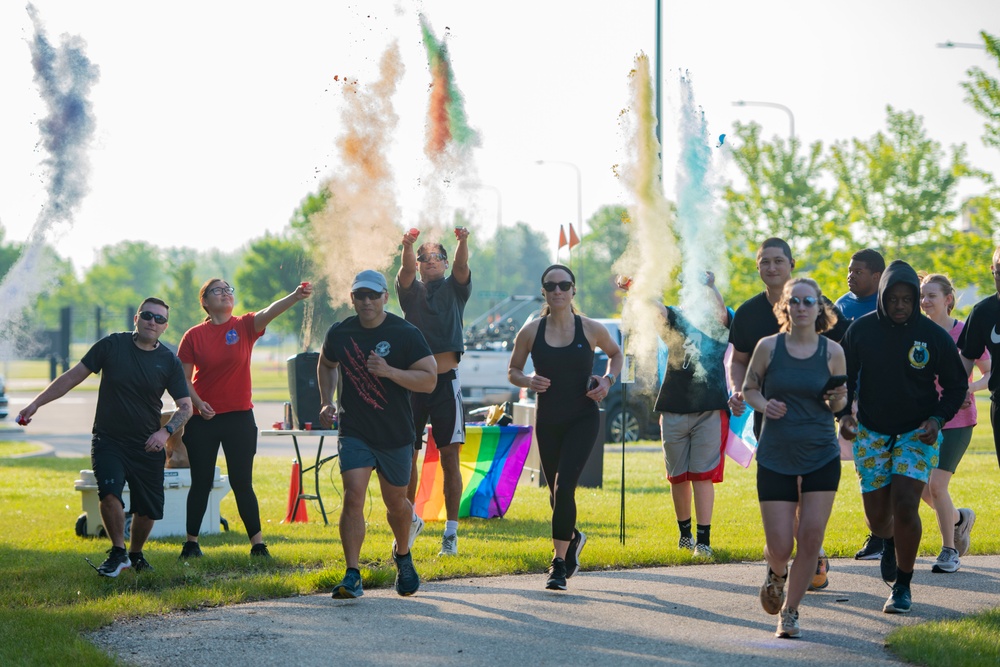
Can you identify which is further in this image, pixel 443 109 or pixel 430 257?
pixel 443 109

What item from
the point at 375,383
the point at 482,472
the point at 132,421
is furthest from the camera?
the point at 482,472

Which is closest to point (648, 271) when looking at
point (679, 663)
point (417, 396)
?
point (417, 396)

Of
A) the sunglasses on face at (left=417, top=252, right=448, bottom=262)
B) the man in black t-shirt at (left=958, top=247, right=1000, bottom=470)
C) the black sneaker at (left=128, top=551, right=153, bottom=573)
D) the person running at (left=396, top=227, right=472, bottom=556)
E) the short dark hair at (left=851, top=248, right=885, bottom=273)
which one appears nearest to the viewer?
the man in black t-shirt at (left=958, top=247, right=1000, bottom=470)

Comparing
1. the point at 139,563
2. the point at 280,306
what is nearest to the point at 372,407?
the point at 280,306

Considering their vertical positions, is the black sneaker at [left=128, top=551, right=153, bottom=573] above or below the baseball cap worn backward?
below

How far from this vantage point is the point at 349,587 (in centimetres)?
720

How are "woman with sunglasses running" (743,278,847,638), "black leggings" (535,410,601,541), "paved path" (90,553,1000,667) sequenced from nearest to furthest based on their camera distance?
"paved path" (90,553,1000,667) → "woman with sunglasses running" (743,278,847,638) → "black leggings" (535,410,601,541)

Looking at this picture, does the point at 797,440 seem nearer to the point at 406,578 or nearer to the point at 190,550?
the point at 406,578

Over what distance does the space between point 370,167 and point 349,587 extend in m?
4.37

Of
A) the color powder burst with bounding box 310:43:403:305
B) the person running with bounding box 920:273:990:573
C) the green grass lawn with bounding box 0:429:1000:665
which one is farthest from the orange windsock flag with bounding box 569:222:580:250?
the person running with bounding box 920:273:990:573

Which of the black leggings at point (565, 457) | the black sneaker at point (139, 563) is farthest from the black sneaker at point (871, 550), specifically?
the black sneaker at point (139, 563)

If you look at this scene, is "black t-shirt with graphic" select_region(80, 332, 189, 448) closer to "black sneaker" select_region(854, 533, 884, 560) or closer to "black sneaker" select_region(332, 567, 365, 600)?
"black sneaker" select_region(332, 567, 365, 600)

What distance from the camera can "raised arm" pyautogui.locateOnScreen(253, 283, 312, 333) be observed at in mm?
8805

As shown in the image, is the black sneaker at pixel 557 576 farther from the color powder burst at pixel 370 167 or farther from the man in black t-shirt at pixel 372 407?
the color powder burst at pixel 370 167
